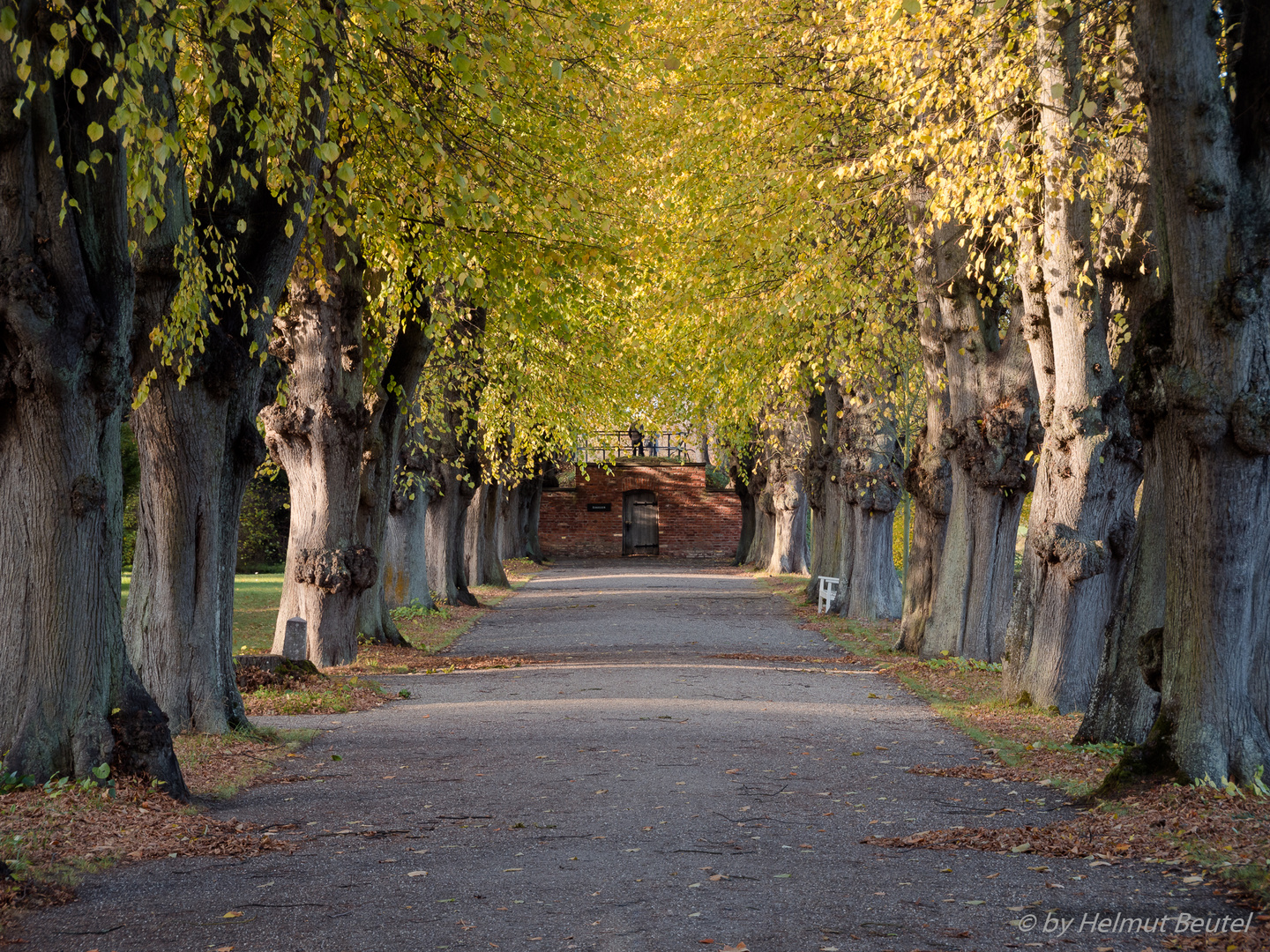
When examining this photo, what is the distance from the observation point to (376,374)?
49.8ft

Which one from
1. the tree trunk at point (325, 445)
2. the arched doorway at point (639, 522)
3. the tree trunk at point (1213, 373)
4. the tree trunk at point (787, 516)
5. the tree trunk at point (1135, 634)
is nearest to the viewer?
the tree trunk at point (1213, 373)

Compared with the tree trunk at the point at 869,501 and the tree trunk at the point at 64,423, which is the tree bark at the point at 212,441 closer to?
the tree trunk at the point at 64,423

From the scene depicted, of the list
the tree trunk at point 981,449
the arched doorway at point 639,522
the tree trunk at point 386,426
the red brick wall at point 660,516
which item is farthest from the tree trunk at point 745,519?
the tree trunk at point 981,449

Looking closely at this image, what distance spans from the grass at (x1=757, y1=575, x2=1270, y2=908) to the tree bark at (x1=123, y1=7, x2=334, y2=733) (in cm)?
537

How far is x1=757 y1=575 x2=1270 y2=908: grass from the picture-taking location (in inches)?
232

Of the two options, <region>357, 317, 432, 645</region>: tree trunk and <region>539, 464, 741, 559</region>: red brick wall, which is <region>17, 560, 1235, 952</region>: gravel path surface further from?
<region>539, 464, 741, 559</region>: red brick wall

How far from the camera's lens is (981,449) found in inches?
568

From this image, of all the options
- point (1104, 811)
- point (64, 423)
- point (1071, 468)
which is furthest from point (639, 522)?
point (64, 423)

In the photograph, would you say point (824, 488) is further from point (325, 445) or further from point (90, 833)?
point (90, 833)

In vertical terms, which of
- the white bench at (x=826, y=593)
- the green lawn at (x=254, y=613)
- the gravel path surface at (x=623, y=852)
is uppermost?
the white bench at (x=826, y=593)

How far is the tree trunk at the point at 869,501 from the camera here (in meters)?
21.3

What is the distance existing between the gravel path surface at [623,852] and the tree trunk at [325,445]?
2520 mm

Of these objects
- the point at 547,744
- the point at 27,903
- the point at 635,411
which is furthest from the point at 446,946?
the point at 635,411

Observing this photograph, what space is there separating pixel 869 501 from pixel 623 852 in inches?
635
